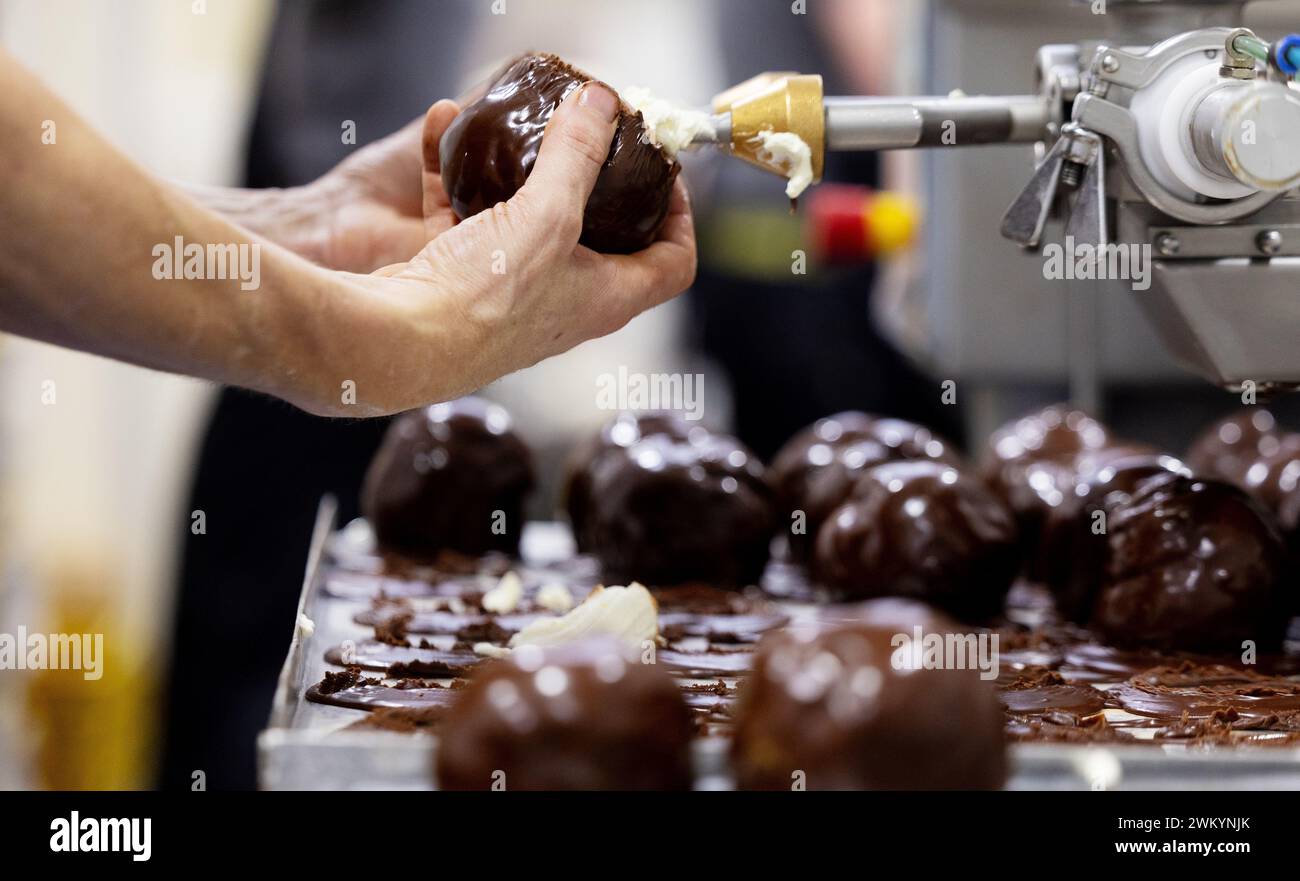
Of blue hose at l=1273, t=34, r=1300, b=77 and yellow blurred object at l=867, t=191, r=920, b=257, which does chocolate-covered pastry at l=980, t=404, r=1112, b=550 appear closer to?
blue hose at l=1273, t=34, r=1300, b=77

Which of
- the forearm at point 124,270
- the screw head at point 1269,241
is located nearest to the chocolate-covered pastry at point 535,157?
the forearm at point 124,270

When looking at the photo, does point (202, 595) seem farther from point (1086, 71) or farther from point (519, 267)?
point (1086, 71)

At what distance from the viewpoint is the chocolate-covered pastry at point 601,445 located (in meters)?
1.78

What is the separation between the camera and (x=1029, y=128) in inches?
52.8

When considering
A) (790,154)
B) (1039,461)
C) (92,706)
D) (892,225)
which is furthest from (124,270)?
(92,706)

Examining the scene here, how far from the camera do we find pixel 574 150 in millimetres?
1233

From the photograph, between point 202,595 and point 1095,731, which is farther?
point 202,595

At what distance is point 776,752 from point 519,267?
1.87 ft

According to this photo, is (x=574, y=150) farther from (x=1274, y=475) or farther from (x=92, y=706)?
(x=92, y=706)

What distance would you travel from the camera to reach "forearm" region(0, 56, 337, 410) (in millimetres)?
901

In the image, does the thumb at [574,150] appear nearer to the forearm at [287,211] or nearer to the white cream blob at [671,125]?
the white cream blob at [671,125]

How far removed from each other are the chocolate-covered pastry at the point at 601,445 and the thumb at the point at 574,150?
1.83ft

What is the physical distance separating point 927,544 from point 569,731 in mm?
773
